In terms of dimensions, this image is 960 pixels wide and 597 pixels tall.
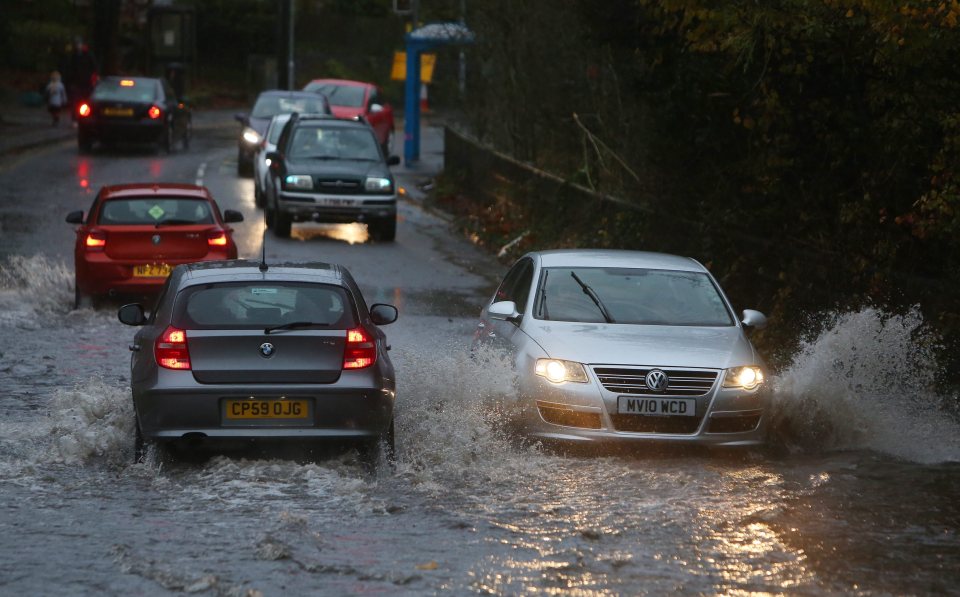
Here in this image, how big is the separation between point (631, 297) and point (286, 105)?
89.7 feet

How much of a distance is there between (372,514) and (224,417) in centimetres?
133

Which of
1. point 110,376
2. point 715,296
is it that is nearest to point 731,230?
point 715,296

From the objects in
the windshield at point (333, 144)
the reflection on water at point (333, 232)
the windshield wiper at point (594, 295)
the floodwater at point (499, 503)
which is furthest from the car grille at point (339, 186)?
the windshield wiper at point (594, 295)

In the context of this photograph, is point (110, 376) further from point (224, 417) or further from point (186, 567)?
point (186, 567)

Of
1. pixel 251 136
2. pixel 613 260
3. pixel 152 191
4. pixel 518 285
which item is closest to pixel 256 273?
pixel 518 285

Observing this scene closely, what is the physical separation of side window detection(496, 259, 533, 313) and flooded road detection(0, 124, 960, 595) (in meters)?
0.71

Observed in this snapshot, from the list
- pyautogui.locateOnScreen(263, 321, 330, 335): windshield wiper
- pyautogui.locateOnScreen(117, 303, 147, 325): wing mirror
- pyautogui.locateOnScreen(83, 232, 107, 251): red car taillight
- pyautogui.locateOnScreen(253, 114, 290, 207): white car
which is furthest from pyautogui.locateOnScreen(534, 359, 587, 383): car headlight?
pyautogui.locateOnScreen(253, 114, 290, 207): white car

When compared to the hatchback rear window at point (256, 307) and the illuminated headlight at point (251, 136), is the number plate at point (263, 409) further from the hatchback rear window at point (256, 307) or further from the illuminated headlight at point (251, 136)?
the illuminated headlight at point (251, 136)

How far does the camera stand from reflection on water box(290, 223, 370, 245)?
26406mm

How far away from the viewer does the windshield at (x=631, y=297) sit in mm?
11734

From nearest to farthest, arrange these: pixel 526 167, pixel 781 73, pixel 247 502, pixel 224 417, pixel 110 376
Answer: pixel 247 502, pixel 224 417, pixel 110 376, pixel 781 73, pixel 526 167

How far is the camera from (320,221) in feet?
86.0

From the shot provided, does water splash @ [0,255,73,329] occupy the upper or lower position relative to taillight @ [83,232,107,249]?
lower

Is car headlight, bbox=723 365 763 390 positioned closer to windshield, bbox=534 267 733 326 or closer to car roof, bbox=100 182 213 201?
windshield, bbox=534 267 733 326
